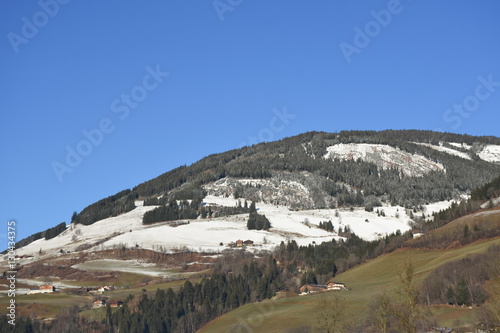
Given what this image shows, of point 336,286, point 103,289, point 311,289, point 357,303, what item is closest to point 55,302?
point 103,289

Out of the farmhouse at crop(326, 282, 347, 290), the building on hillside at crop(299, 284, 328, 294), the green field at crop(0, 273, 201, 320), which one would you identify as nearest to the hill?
the farmhouse at crop(326, 282, 347, 290)

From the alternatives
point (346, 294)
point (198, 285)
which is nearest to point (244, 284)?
point (198, 285)

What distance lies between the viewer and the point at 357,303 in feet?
357

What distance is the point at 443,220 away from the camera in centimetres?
19288

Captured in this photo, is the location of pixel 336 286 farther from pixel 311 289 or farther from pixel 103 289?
pixel 103 289

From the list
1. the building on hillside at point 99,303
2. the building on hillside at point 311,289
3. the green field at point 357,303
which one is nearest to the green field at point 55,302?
the building on hillside at point 99,303

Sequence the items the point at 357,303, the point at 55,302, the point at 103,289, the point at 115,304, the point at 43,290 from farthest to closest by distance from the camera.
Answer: the point at 103,289 < the point at 43,290 < the point at 55,302 < the point at 115,304 < the point at 357,303

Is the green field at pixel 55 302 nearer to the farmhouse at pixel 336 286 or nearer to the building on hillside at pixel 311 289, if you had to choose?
the building on hillside at pixel 311 289

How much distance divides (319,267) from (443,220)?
4993 centimetres

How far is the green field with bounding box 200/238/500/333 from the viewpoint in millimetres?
98062

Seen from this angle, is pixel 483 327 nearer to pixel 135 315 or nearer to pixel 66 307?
pixel 135 315

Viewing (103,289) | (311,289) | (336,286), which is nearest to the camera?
(336,286)

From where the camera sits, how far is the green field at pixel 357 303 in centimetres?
9806

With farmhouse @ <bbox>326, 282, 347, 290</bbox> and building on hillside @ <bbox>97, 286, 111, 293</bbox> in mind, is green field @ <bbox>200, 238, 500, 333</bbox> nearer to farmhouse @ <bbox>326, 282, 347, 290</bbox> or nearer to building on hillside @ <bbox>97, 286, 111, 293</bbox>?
farmhouse @ <bbox>326, 282, 347, 290</bbox>
